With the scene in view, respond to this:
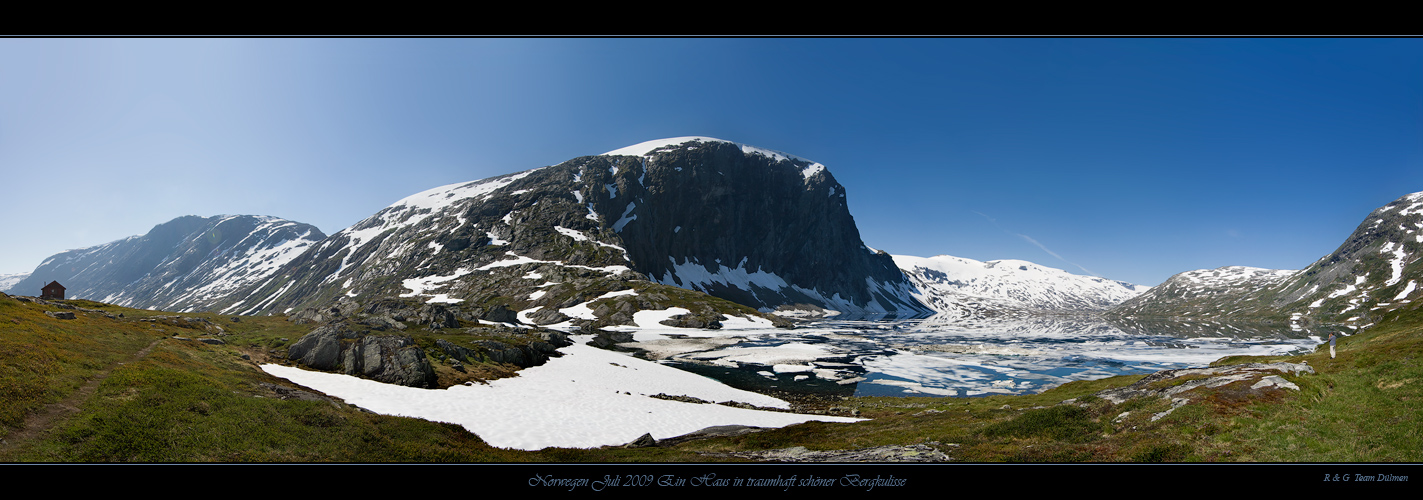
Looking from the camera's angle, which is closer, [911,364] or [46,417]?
[46,417]

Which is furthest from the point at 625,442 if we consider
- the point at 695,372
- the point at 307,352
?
the point at 695,372

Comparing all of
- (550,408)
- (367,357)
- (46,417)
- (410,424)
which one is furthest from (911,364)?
(46,417)

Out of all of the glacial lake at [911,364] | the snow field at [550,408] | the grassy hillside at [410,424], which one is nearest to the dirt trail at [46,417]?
the grassy hillside at [410,424]

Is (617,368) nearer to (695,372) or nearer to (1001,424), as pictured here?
(695,372)

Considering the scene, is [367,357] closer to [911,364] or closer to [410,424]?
[410,424]

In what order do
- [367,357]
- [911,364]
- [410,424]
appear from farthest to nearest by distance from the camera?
[911,364] → [367,357] → [410,424]

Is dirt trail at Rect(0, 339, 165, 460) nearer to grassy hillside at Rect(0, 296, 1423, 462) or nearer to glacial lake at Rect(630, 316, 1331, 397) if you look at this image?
grassy hillside at Rect(0, 296, 1423, 462)
